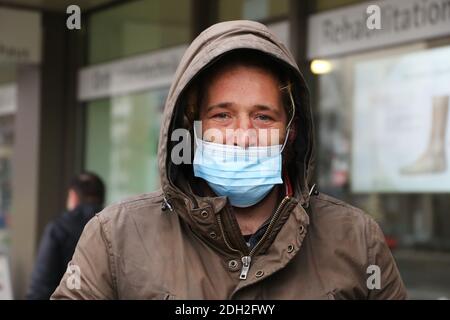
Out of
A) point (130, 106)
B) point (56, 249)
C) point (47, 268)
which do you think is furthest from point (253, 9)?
point (47, 268)

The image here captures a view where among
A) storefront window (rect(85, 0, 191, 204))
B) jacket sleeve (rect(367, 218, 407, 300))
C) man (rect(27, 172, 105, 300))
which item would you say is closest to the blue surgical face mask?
jacket sleeve (rect(367, 218, 407, 300))

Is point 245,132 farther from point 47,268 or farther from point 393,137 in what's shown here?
point 393,137

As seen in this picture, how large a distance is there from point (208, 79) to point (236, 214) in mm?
374

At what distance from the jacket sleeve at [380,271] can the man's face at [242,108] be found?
1.21 ft

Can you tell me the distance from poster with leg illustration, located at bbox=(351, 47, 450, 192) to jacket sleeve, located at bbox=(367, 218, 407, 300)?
3418 mm

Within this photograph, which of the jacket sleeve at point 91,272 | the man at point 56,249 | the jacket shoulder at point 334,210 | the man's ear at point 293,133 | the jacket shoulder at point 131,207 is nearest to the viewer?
the jacket sleeve at point 91,272

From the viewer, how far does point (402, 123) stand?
571 cm

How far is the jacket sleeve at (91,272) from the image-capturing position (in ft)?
5.91

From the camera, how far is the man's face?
6.42ft

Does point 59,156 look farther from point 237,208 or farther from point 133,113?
point 237,208

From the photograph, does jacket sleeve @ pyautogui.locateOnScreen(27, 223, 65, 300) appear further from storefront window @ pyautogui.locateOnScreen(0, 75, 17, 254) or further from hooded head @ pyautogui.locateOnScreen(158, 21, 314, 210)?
storefront window @ pyautogui.locateOnScreen(0, 75, 17, 254)

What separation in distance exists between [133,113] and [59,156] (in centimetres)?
113

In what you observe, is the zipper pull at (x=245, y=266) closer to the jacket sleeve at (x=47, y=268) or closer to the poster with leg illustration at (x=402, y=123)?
the jacket sleeve at (x=47, y=268)

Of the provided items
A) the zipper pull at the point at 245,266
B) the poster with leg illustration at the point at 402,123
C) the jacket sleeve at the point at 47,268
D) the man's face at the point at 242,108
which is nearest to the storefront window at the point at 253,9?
the poster with leg illustration at the point at 402,123
